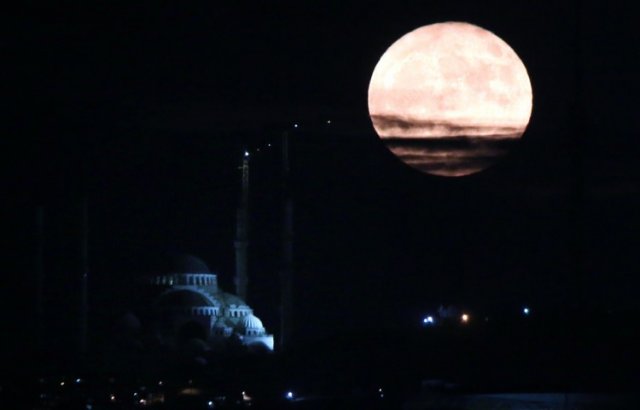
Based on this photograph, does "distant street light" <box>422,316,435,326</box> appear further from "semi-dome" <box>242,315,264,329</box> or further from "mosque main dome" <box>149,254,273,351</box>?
"semi-dome" <box>242,315,264,329</box>

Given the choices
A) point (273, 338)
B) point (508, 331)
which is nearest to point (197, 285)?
point (273, 338)

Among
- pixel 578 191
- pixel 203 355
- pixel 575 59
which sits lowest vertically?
pixel 203 355

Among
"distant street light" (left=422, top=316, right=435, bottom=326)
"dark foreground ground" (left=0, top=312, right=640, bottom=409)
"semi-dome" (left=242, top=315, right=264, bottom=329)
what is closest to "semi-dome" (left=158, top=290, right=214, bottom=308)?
"semi-dome" (left=242, top=315, right=264, bottom=329)

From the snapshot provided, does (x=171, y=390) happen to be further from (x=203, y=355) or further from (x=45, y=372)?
(x=203, y=355)

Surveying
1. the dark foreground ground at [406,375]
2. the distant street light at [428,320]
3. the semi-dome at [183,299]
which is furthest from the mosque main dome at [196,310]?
→ the dark foreground ground at [406,375]

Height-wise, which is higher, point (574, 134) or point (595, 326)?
point (574, 134)

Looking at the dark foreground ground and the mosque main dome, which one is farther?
the mosque main dome
